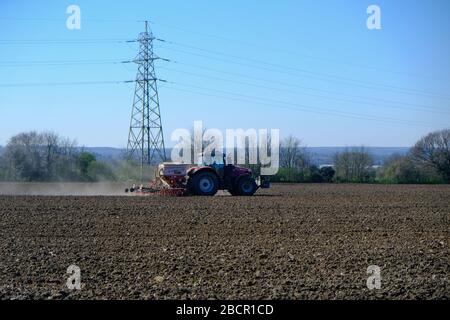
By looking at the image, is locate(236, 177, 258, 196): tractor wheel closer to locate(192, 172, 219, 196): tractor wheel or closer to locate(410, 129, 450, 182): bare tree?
locate(192, 172, 219, 196): tractor wheel

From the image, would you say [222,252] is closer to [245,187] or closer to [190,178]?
[190,178]

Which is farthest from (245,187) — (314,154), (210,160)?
(314,154)

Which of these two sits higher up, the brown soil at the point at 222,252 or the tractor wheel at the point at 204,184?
the tractor wheel at the point at 204,184

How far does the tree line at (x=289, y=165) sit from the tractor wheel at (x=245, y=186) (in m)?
8.44

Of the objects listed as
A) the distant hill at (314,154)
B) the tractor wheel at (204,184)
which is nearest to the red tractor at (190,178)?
the tractor wheel at (204,184)

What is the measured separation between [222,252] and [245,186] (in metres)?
15.0

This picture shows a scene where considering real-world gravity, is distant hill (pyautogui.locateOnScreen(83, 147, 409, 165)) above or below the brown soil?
above

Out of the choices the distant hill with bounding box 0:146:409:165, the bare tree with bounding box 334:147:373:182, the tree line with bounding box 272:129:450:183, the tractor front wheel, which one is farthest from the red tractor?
the bare tree with bounding box 334:147:373:182

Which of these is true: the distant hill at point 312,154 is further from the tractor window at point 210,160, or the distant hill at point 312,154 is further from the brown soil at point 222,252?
the brown soil at point 222,252

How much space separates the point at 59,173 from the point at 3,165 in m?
4.22

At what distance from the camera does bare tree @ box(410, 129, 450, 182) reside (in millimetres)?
53219

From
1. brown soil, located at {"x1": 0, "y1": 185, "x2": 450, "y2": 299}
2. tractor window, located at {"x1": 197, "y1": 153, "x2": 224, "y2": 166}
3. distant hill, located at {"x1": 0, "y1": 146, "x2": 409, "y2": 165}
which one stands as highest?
distant hill, located at {"x1": 0, "y1": 146, "x2": 409, "y2": 165}

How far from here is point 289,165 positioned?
51031mm

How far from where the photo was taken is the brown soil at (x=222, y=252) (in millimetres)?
8117
